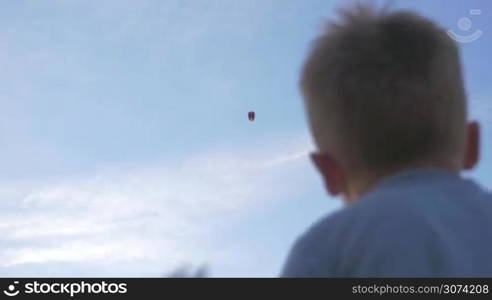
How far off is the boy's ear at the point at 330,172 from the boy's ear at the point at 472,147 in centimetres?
52

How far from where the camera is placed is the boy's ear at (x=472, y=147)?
222 centimetres

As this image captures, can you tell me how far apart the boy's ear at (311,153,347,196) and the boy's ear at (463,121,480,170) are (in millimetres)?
519

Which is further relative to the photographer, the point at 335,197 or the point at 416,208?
the point at 335,197

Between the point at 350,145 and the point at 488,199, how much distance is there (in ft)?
1.76

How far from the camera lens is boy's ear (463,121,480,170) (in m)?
2.22

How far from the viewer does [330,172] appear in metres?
2.17

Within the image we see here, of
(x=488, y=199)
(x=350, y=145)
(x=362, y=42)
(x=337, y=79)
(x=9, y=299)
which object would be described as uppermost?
(x=362, y=42)

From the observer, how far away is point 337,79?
79.5 inches

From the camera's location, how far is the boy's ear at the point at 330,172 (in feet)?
7.07

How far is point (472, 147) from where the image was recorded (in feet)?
7.43

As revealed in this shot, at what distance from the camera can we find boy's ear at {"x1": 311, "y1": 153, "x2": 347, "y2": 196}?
2.15 metres

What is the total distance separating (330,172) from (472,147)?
2.06ft

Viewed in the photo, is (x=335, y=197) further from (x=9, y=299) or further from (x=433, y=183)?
(x=9, y=299)

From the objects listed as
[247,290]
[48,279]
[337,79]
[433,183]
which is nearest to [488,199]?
[433,183]
